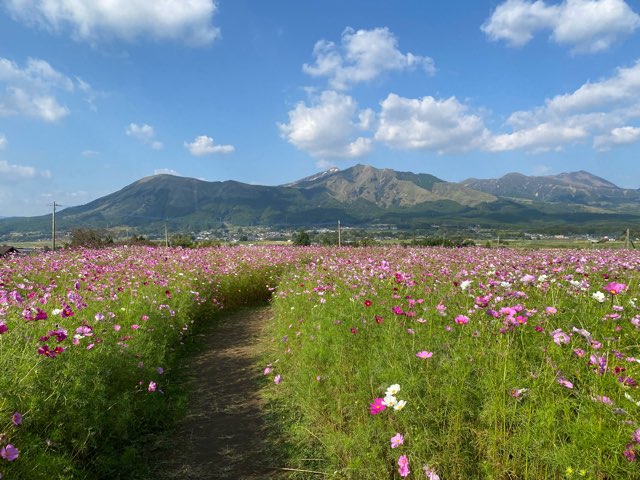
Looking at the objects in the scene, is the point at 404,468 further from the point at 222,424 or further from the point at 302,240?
the point at 302,240

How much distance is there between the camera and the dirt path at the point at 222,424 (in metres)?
3.80

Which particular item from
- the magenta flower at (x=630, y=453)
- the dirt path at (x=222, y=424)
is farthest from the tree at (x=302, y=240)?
the magenta flower at (x=630, y=453)

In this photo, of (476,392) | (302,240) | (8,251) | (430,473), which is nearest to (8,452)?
(430,473)

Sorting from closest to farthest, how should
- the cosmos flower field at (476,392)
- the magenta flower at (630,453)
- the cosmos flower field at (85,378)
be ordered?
the magenta flower at (630,453)
the cosmos flower field at (476,392)
the cosmos flower field at (85,378)

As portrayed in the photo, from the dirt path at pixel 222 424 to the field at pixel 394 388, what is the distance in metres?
0.25

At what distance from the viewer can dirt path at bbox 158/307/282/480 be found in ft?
12.5

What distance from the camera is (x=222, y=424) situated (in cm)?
470

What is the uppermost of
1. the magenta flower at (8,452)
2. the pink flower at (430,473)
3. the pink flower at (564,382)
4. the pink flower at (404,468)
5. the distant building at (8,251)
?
the distant building at (8,251)

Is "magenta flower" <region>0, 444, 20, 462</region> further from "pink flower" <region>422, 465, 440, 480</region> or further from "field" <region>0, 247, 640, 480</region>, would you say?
"pink flower" <region>422, 465, 440, 480</region>

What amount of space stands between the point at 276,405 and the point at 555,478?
3289 mm

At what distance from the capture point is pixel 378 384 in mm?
3764

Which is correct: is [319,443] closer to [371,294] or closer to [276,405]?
[276,405]

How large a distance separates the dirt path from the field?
0.25 m

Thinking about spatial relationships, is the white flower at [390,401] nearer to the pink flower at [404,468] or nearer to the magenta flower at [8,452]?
the pink flower at [404,468]
